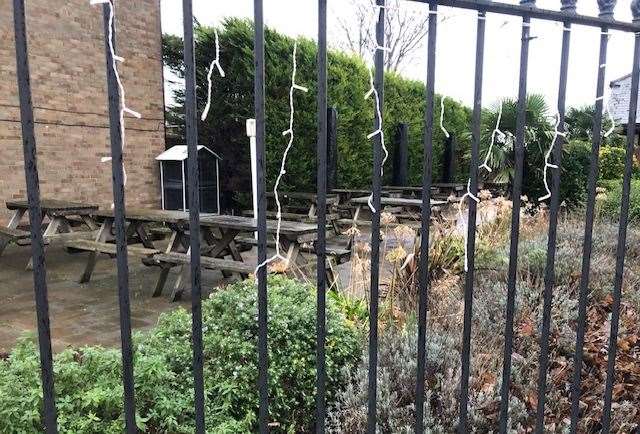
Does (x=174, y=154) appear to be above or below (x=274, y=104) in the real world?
below

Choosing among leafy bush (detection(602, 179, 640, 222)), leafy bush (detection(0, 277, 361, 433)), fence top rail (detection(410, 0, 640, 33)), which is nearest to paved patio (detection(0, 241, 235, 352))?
leafy bush (detection(0, 277, 361, 433))

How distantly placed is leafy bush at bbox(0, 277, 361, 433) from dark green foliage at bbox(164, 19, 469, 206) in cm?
637

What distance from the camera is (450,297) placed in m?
3.60

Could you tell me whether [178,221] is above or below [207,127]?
below

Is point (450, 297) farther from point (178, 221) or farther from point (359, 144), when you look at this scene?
point (359, 144)

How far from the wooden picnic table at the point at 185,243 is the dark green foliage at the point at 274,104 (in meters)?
3.31

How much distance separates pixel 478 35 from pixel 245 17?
327 inches

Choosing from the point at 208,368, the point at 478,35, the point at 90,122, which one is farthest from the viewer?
the point at 90,122

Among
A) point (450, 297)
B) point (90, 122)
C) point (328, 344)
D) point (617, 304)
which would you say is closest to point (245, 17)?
point (90, 122)

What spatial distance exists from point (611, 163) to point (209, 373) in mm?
12716

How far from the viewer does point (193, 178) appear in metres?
1.22

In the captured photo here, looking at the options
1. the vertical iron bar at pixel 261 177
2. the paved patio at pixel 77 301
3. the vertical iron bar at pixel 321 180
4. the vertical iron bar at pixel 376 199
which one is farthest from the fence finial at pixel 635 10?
the paved patio at pixel 77 301

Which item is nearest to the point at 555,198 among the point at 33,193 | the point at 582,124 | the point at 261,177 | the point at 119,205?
the point at 261,177

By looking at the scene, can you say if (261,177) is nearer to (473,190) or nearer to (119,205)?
(119,205)
